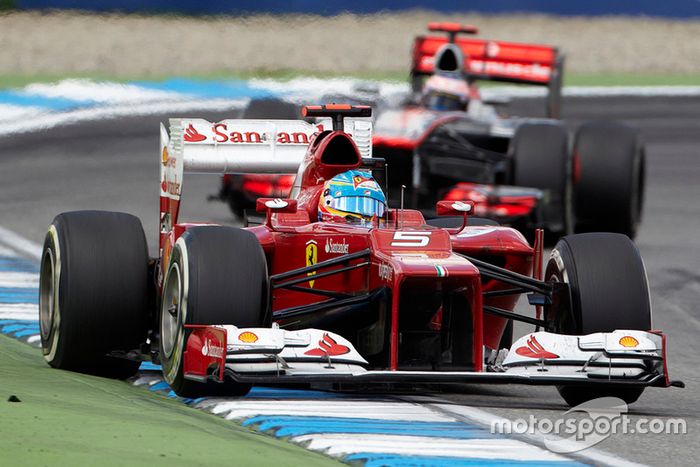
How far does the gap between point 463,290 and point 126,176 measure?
15.3 metres

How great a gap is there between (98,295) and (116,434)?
99.5 inches

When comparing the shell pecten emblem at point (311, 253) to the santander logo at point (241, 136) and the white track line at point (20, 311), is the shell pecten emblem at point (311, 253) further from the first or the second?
the white track line at point (20, 311)

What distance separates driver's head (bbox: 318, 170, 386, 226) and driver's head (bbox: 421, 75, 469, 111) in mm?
10546

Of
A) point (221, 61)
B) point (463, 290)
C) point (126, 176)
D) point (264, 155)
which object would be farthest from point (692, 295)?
point (221, 61)

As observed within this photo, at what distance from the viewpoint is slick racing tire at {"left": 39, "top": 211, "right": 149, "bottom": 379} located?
10.2m

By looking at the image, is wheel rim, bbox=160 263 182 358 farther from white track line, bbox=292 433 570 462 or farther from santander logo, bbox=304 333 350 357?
white track line, bbox=292 433 570 462

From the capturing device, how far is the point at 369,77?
28.0 meters

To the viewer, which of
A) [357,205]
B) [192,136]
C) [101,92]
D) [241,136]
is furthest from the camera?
[101,92]

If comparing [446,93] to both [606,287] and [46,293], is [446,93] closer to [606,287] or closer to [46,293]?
[46,293]

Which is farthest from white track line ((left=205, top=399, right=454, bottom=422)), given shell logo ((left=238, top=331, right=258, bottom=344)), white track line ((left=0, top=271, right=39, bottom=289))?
white track line ((left=0, top=271, right=39, bottom=289))

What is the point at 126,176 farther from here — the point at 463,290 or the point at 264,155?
the point at 463,290

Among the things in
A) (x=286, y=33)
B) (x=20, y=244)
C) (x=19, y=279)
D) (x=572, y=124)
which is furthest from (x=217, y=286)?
(x=572, y=124)

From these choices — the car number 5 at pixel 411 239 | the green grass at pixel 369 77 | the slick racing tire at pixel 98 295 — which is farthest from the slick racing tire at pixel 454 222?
the green grass at pixel 369 77

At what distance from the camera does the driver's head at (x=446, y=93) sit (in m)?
21.3
